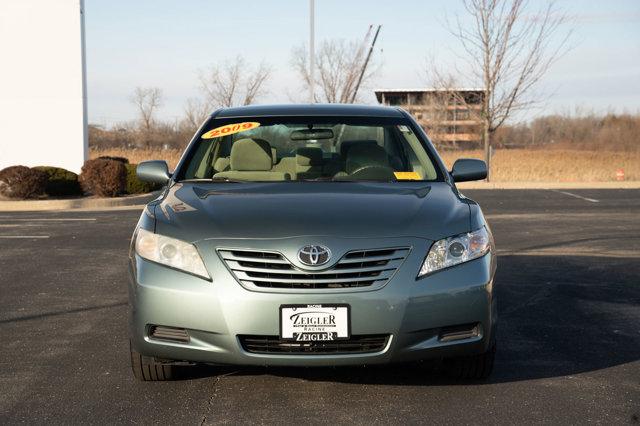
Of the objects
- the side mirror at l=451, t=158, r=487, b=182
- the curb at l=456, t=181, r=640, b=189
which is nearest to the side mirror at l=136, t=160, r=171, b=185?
the side mirror at l=451, t=158, r=487, b=182

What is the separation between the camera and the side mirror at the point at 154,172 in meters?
5.95

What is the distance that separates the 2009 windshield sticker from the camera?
609 cm

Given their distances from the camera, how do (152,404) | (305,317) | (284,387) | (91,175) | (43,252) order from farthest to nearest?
1. (91,175)
2. (43,252)
3. (284,387)
4. (152,404)
5. (305,317)

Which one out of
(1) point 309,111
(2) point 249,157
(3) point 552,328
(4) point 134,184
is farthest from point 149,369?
(4) point 134,184

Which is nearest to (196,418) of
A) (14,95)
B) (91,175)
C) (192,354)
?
(192,354)

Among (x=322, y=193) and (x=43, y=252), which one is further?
(x=43, y=252)

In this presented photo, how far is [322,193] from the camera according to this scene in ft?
16.6

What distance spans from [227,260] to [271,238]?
0.24 m

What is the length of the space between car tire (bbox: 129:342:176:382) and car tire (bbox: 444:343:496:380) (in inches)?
60.8

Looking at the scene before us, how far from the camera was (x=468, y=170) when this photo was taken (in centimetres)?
599

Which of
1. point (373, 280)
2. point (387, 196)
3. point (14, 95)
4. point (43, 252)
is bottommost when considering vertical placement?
point (43, 252)

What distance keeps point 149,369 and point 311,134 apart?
7.20ft

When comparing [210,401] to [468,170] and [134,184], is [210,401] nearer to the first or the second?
[468,170]

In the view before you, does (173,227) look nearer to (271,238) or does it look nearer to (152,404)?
(271,238)
